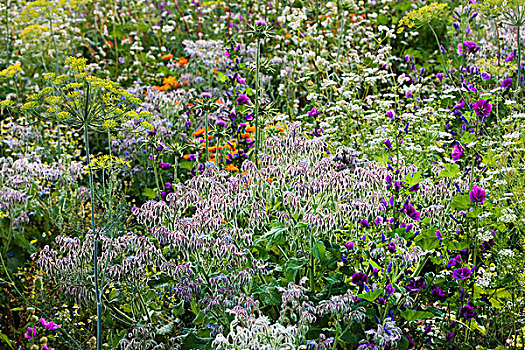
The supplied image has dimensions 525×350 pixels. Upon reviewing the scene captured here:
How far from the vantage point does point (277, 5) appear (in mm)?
7945

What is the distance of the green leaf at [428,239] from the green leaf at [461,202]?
0.94ft

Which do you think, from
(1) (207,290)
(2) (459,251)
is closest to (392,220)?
(2) (459,251)

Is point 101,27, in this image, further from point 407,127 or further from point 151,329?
point 151,329

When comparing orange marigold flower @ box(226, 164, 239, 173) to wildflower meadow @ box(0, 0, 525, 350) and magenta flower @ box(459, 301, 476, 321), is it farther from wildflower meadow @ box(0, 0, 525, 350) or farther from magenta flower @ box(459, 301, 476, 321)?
magenta flower @ box(459, 301, 476, 321)

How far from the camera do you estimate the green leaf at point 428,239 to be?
3375 mm

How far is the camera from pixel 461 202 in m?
3.59

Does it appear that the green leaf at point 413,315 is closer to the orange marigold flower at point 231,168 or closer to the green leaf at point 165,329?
the green leaf at point 165,329

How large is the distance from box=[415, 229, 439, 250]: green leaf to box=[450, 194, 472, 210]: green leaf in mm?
287

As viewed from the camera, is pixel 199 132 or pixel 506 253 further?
pixel 199 132

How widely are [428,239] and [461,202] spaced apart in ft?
1.24

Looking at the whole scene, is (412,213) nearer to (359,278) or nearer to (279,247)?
(359,278)

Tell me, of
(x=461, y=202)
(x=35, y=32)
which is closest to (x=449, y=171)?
(x=461, y=202)

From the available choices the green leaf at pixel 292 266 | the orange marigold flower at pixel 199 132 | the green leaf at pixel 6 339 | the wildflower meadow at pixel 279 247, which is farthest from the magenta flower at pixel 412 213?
the green leaf at pixel 6 339

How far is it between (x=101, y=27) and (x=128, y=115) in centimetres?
543
